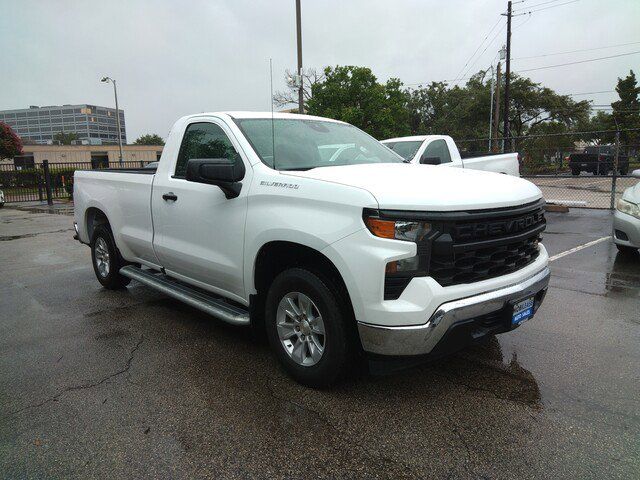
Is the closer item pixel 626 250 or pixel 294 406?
pixel 294 406

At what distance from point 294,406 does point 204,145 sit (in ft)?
7.89

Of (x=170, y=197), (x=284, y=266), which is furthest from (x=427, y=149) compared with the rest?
(x=284, y=266)

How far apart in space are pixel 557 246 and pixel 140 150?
79.2m

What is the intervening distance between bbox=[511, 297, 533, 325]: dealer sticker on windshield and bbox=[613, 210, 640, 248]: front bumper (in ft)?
14.1

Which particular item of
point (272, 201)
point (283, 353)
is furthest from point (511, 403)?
point (272, 201)

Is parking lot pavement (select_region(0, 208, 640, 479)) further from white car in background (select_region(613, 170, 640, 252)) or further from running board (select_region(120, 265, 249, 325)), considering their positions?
white car in background (select_region(613, 170, 640, 252))

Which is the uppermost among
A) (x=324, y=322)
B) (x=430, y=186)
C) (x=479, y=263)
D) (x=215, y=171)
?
(x=215, y=171)

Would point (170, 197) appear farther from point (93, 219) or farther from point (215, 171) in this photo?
point (93, 219)

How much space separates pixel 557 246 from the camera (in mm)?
8250

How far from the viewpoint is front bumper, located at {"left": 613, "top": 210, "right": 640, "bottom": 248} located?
257 inches

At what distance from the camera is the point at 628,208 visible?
21.9ft

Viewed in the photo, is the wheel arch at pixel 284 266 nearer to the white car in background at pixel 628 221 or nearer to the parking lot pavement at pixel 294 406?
the parking lot pavement at pixel 294 406

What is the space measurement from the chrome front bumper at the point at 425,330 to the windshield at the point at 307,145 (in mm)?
1453

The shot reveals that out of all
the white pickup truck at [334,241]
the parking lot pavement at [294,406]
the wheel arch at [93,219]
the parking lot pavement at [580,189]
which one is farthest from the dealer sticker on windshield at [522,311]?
the parking lot pavement at [580,189]
